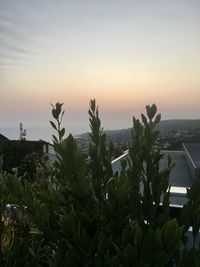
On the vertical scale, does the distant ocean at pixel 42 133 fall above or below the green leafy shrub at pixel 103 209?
above

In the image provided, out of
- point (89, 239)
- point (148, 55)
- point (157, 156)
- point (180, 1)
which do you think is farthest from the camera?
point (148, 55)

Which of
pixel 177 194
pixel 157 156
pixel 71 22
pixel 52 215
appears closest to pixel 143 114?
pixel 157 156

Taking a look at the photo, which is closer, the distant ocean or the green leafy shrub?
the green leafy shrub

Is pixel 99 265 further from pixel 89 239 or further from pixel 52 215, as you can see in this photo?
pixel 52 215

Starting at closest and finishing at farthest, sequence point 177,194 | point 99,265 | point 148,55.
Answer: point 99,265 → point 177,194 → point 148,55

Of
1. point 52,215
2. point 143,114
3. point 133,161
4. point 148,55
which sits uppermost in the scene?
point 148,55

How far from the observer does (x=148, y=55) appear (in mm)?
7590

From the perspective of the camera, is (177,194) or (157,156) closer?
(157,156)

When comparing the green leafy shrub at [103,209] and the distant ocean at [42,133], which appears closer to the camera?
the green leafy shrub at [103,209]

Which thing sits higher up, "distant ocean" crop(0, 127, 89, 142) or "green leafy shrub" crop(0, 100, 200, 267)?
"distant ocean" crop(0, 127, 89, 142)

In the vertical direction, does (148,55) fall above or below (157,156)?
above

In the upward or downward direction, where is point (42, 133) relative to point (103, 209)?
upward

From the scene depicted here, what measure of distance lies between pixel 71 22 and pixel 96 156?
4.06 meters

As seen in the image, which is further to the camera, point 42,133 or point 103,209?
point 42,133
